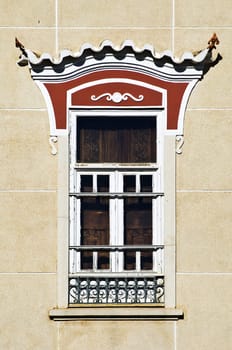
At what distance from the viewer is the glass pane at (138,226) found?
45.0 ft

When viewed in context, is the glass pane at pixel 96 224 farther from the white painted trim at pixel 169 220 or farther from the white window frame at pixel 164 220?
the white painted trim at pixel 169 220

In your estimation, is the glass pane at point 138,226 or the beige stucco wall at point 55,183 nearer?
the beige stucco wall at point 55,183

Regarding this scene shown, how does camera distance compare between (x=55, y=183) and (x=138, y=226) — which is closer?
(x=55, y=183)

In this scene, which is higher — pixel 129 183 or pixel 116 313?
pixel 129 183

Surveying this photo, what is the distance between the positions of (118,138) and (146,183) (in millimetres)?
559

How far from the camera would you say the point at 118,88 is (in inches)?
540

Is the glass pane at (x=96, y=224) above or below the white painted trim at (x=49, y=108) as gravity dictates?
below

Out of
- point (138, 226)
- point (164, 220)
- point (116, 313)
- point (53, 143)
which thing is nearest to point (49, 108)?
point (53, 143)

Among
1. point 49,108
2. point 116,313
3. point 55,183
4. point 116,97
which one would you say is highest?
point 116,97

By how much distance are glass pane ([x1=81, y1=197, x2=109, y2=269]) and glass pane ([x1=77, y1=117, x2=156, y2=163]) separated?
479 millimetres

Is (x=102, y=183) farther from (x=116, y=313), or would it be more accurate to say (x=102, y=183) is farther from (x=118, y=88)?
(x=116, y=313)

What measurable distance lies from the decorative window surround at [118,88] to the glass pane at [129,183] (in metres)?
0.36

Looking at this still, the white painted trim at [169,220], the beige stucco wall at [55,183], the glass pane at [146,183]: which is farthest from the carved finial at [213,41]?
the glass pane at [146,183]

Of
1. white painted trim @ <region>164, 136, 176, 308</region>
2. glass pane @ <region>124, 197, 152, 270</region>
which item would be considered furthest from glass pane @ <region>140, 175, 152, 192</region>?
white painted trim @ <region>164, 136, 176, 308</region>
